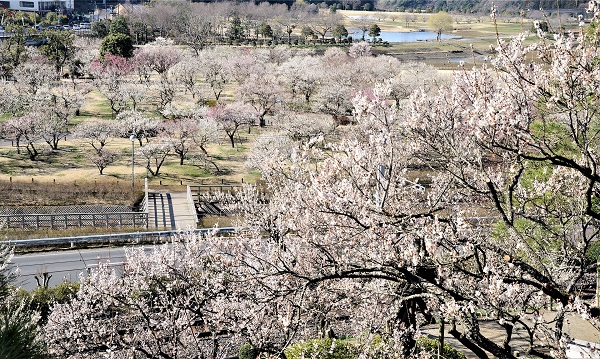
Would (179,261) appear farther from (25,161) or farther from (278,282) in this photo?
(25,161)

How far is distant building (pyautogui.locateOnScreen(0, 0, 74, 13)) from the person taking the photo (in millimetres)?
96562

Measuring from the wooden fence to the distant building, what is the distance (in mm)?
87464

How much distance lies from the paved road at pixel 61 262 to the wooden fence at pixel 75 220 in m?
3.21

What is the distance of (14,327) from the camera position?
248 inches

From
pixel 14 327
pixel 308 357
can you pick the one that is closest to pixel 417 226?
pixel 308 357

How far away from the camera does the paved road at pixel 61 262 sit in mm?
17266

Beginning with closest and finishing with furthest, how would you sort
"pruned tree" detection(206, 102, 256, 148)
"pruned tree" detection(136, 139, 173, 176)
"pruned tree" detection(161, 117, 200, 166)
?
"pruned tree" detection(136, 139, 173, 176)
"pruned tree" detection(161, 117, 200, 166)
"pruned tree" detection(206, 102, 256, 148)

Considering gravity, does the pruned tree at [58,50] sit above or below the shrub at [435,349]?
above

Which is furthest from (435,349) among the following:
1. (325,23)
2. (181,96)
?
(325,23)

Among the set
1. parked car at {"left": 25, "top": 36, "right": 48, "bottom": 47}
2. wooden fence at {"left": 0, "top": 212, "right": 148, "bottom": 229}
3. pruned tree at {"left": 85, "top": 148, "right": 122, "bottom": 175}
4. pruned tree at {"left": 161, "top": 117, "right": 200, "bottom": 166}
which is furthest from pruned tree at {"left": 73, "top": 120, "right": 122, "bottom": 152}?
parked car at {"left": 25, "top": 36, "right": 48, "bottom": 47}

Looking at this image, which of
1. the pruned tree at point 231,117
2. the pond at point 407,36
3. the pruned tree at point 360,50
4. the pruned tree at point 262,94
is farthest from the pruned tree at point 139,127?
the pond at point 407,36

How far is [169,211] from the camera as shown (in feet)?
85.8

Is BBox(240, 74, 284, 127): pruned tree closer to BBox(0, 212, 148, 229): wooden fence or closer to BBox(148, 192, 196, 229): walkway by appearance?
BBox(148, 192, 196, 229): walkway

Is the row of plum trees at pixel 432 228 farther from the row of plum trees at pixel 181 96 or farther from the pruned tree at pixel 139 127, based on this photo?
the pruned tree at pixel 139 127
